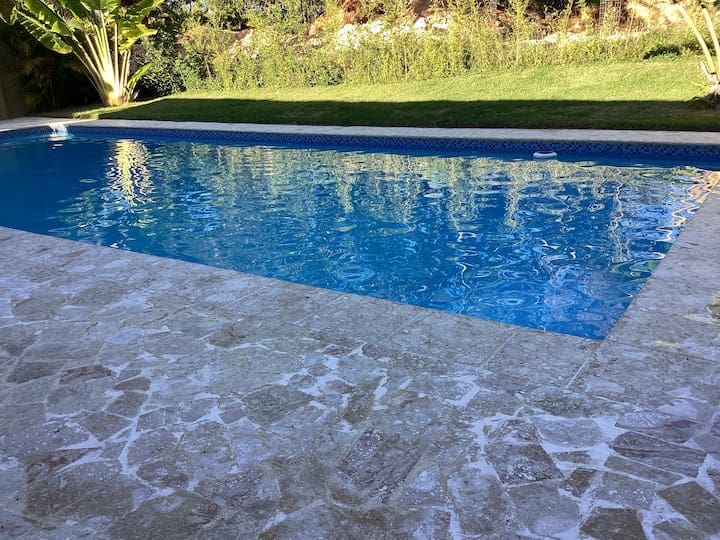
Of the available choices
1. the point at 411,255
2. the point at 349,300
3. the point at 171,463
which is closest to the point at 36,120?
the point at 411,255

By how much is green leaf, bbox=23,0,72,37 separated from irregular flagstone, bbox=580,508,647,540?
596 inches

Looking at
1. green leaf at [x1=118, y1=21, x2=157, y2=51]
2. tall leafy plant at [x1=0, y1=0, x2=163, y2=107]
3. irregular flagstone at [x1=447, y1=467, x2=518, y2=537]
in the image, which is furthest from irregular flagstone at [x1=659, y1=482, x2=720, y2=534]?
green leaf at [x1=118, y1=21, x2=157, y2=51]

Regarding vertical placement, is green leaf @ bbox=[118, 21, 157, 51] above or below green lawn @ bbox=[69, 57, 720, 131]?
above

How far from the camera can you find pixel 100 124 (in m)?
14.1

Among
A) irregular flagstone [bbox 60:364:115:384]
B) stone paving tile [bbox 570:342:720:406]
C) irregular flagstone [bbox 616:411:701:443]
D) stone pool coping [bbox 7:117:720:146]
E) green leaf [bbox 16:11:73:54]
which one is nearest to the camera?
irregular flagstone [bbox 616:411:701:443]

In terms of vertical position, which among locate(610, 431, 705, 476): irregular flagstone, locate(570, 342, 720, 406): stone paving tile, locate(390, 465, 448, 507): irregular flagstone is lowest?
locate(390, 465, 448, 507): irregular flagstone

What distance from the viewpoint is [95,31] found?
1498cm

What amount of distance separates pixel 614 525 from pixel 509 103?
1030 cm

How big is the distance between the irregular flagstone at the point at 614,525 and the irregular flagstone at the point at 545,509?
0.05 metres

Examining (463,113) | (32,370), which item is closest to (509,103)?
(463,113)

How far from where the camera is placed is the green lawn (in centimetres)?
998

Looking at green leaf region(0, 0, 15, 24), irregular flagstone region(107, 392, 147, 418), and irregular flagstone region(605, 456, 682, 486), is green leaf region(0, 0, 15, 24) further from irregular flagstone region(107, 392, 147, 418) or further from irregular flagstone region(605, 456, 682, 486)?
irregular flagstone region(605, 456, 682, 486)

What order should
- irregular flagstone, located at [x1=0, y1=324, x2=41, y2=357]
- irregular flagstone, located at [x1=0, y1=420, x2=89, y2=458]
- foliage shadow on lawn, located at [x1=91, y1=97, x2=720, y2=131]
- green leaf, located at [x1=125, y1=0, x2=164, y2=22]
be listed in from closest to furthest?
irregular flagstone, located at [x1=0, y1=420, x2=89, y2=458] < irregular flagstone, located at [x1=0, y1=324, x2=41, y2=357] < foliage shadow on lawn, located at [x1=91, y1=97, x2=720, y2=131] < green leaf, located at [x1=125, y1=0, x2=164, y2=22]

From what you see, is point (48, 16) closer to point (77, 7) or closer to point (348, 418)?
point (77, 7)
